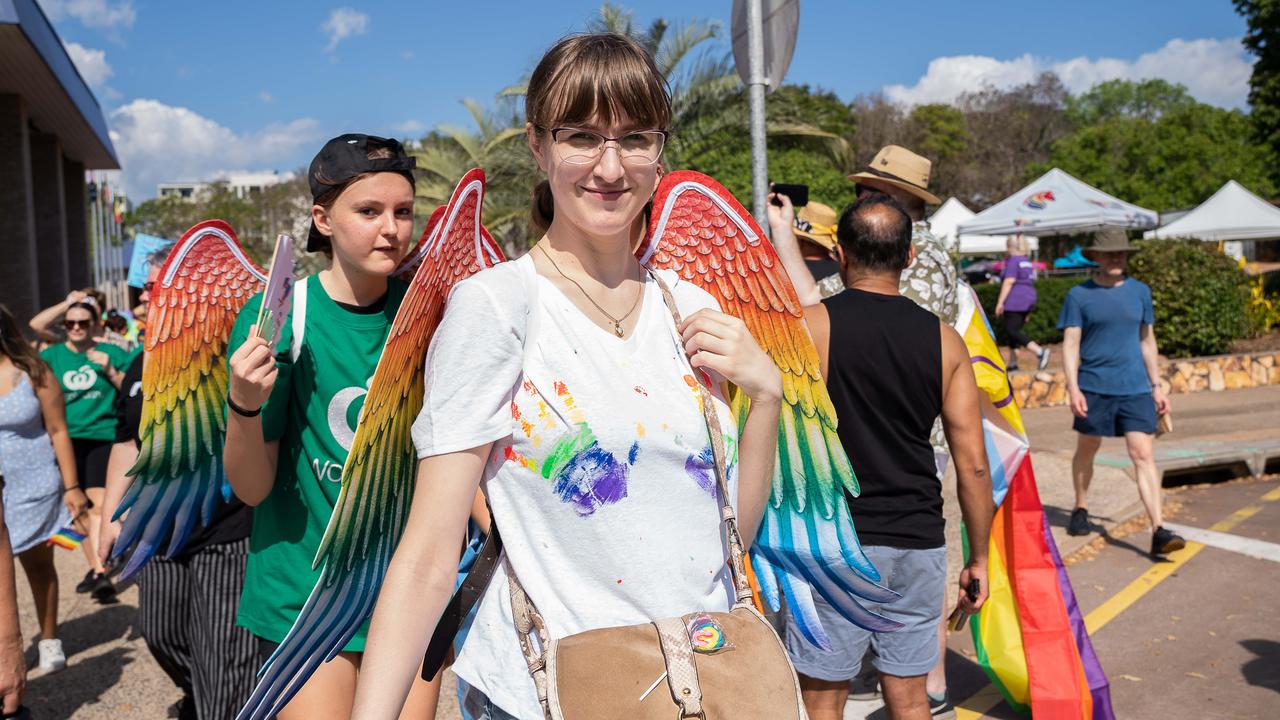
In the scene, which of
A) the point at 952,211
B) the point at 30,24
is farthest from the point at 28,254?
the point at 952,211

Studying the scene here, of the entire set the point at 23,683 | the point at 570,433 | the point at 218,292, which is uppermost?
the point at 218,292

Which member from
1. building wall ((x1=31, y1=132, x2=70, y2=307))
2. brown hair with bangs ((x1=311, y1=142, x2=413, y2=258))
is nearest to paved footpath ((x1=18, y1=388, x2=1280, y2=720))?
brown hair with bangs ((x1=311, y1=142, x2=413, y2=258))

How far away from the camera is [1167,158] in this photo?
4919 centimetres

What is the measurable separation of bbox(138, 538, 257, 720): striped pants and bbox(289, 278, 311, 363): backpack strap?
106 cm

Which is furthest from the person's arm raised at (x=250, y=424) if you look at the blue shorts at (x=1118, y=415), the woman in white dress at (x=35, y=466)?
the blue shorts at (x=1118, y=415)

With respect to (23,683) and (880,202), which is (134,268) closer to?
(23,683)

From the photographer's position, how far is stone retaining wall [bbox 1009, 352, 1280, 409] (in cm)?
1186

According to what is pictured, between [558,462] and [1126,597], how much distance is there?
4976 millimetres

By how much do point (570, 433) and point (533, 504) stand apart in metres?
0.12

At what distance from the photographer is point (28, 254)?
537 inches

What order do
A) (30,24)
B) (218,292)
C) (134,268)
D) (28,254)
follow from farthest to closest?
(28,254), (30,24), (134,268), (218,292)

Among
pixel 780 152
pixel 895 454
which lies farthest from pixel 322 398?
pixel 780 152

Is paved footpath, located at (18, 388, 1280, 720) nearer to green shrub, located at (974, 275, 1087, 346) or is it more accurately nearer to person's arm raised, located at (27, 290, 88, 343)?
person's arm raised, located at (27, 290, 88, 343)

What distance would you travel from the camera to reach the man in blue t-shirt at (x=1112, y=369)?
6207 millimetres
